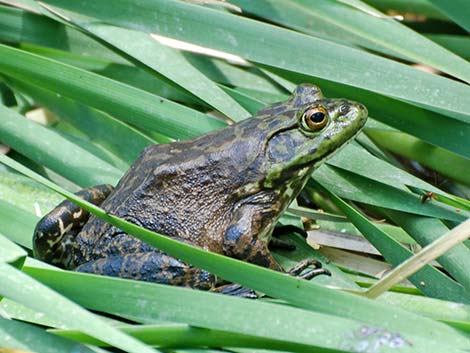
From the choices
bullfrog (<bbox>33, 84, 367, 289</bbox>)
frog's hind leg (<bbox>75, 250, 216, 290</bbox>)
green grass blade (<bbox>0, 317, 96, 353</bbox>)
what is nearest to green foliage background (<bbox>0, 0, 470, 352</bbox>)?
green grass blade (<bbox>0, 317, 96, 353</bbox>)

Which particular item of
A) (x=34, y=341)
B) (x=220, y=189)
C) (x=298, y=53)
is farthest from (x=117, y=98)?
(x=34, y=341)

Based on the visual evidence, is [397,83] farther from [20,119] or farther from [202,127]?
[20,119]

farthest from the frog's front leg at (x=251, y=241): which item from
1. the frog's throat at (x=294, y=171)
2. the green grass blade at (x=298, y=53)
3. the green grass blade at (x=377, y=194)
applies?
the green grass blade at (x=298, y=53)

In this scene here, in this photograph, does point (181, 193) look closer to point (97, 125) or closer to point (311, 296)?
point (97, 125)

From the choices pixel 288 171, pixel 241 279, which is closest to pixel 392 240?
pixel 288 171

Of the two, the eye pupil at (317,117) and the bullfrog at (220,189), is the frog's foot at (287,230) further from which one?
the eye pupil at (317,117)

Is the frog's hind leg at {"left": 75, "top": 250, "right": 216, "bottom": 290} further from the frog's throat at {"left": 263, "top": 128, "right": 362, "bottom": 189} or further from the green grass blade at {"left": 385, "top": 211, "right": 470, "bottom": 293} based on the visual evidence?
the green grass blade at {"left": 385, "top": 211, "right": 470, "bottom": 293}
